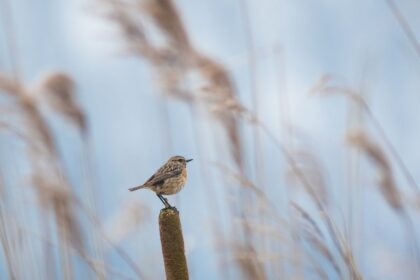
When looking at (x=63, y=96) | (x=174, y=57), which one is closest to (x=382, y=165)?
(x=174, y=57)

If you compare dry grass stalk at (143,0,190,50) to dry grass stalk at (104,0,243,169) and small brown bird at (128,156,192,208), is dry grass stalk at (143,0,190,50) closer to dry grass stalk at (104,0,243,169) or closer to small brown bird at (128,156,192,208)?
dry grass stalk at (104,0,243,169)

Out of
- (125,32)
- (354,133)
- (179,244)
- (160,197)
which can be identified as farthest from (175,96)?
(179,244)

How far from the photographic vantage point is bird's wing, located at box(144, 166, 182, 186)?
2.66 m

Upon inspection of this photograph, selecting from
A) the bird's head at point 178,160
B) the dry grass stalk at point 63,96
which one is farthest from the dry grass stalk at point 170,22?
the bird's head at point 178,160

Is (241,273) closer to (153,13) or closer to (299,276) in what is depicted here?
(299,276)

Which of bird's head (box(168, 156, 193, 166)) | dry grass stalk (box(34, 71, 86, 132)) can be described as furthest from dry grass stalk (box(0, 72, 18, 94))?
bird's head (box(168, 156, 193, 166))

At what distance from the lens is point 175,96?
471 cm

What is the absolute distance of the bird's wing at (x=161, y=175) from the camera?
8.74 ft

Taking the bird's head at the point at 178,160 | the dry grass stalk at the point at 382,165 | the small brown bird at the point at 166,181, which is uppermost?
the dry grass stalk at the point at 382,165

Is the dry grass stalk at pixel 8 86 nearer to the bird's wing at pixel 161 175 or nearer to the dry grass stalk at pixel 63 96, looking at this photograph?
the dry grass stalk at pixel 63 96

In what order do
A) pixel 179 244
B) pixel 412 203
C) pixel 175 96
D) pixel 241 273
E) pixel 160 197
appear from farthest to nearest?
pixel 175 96, pixel 412 203, pixel 241 273, pixel 160 197, pixel 179 244

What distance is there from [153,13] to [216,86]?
2.36ft

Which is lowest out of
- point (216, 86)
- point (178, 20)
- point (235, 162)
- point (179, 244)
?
point (179, 244)

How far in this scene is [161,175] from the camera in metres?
2.70
